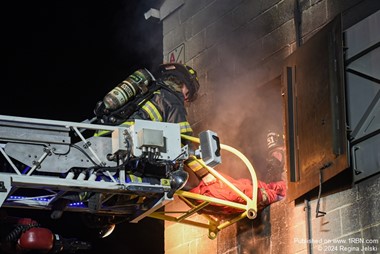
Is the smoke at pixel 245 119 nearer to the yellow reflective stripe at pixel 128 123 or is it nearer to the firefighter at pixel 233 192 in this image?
the firefighter at pixel 233 192

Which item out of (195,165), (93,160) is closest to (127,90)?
(93,160)

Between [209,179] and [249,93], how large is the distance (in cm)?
155

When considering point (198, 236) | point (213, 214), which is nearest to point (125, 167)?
point (213, 214)

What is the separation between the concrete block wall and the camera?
902cm

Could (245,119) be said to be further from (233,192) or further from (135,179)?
(135,179)

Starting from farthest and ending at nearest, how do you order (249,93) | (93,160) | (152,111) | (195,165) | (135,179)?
1. (249,93)
2. (195,165)
3. (152,111)
4. (135,179)
5. (93,160)

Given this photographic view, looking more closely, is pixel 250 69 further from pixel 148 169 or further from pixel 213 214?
pixel 148 169

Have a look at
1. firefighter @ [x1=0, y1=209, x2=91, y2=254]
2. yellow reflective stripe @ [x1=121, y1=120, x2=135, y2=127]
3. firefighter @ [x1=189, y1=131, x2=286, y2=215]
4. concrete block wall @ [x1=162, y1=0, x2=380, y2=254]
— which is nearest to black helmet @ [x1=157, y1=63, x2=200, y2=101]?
concrete block wall @ [x1=162, y1=0, x2=380, y2=254]

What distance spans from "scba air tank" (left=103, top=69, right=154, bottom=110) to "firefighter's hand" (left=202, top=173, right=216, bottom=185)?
1.38 m

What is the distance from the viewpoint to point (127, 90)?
888 cm

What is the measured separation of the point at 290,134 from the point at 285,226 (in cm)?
108

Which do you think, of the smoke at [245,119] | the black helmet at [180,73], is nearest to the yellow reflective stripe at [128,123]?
the black helmet at [180,73]

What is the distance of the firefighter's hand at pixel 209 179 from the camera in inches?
381

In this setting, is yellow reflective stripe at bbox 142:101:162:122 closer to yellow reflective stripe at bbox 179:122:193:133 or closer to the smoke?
yellow reflective stripe at bbox 179:122:193:133
